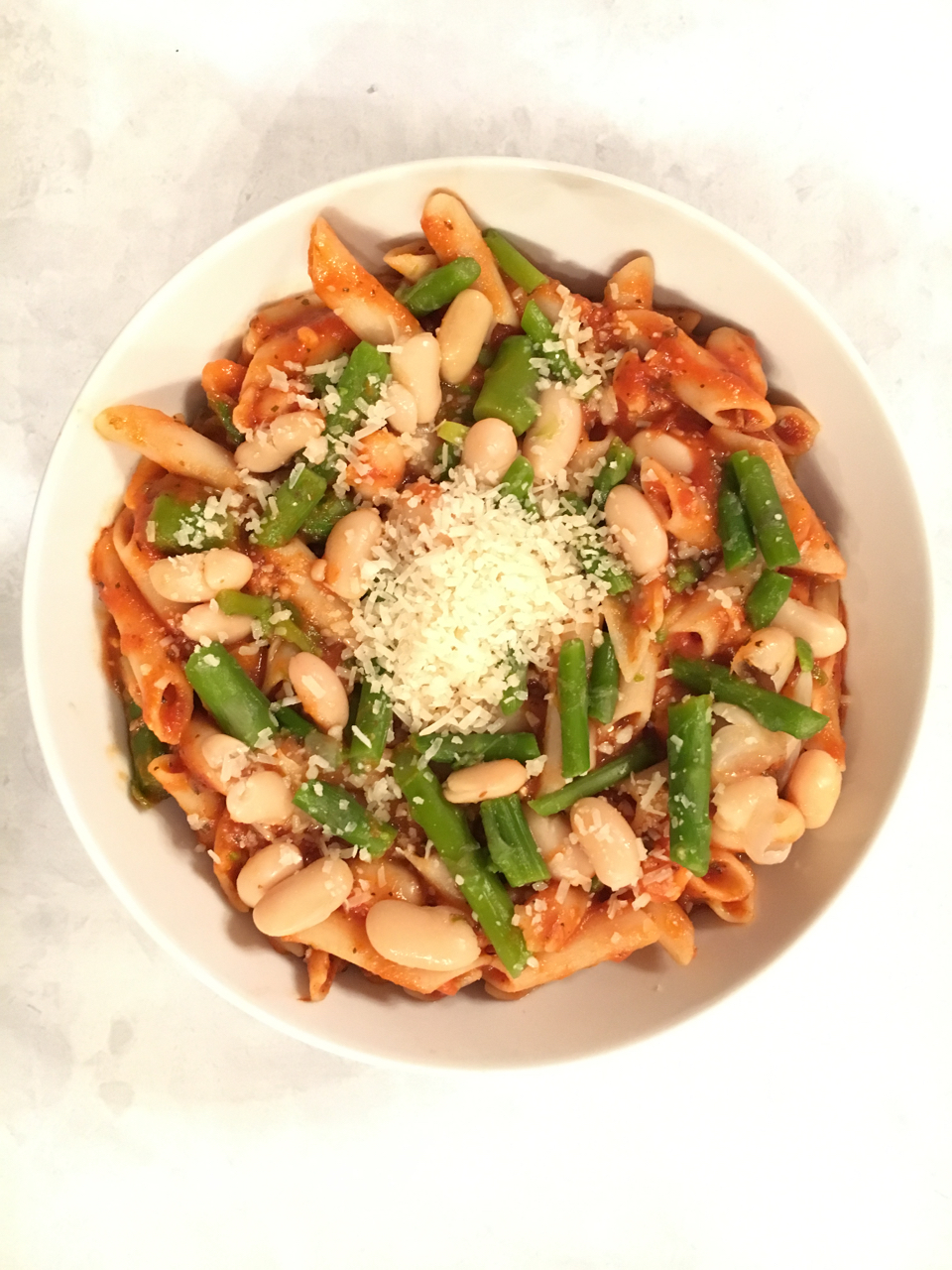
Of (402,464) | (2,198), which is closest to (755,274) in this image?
(402,464)

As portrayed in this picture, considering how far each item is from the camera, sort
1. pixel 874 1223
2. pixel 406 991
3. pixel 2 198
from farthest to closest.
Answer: pixel 874 1223 < pixel 2 198 < pixel 406 991

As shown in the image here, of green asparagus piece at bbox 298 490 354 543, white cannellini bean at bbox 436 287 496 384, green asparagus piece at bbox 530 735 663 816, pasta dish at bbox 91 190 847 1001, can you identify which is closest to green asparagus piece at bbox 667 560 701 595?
pasta dish at bbox 91 190 847 1001

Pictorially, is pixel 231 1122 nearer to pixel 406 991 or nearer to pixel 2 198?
pixel 406 991

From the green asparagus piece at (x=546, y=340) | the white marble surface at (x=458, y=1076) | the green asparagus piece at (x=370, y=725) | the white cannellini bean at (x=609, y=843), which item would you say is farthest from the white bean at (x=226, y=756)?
the green asparagus piece at (x=546, y=340)

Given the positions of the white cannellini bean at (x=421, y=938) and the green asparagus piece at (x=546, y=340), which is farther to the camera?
the green asparagus piece at (x=546, y=340)

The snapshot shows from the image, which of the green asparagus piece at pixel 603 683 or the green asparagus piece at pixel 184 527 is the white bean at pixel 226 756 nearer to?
the green asparagus piece at pixel 184 527

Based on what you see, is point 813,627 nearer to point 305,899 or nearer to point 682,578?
point 682,578
